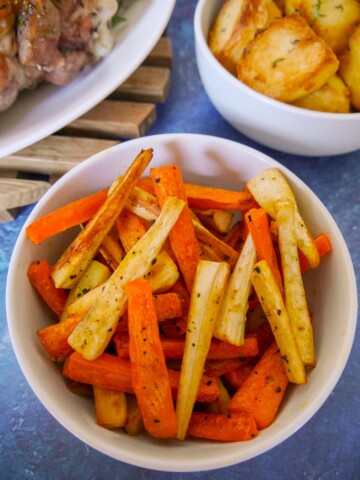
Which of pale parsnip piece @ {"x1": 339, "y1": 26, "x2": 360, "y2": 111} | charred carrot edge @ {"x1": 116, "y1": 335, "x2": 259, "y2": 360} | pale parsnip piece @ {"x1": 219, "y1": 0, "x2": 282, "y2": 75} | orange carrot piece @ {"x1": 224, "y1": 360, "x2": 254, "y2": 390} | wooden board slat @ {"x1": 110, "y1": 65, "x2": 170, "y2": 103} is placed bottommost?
orange carrot piece @ {"x1": 224, "y1": 360, "x2": 254, "y2": 390}

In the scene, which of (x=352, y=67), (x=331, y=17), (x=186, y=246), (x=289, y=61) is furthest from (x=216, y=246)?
(x=331, y=17)

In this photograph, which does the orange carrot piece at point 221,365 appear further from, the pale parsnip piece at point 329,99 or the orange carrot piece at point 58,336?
the pale parsnip piece at point 329,99

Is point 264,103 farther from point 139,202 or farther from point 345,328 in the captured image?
point 345,328

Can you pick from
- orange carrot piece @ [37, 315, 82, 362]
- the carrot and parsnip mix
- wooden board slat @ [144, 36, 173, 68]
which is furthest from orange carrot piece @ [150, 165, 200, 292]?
wooden board slat @ [144, 36, 173, 68]

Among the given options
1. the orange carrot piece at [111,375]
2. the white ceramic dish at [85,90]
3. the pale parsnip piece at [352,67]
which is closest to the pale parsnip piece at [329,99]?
the pale parsnip piece at [352,67]

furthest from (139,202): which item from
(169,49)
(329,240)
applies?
(169,49)

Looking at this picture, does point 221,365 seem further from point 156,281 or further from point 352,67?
point 352,67

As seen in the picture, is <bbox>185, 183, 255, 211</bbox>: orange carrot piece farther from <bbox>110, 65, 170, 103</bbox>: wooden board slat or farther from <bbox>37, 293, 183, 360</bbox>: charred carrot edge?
<bbox>110, 65, 170, 103</bbox>: wooden board slat
